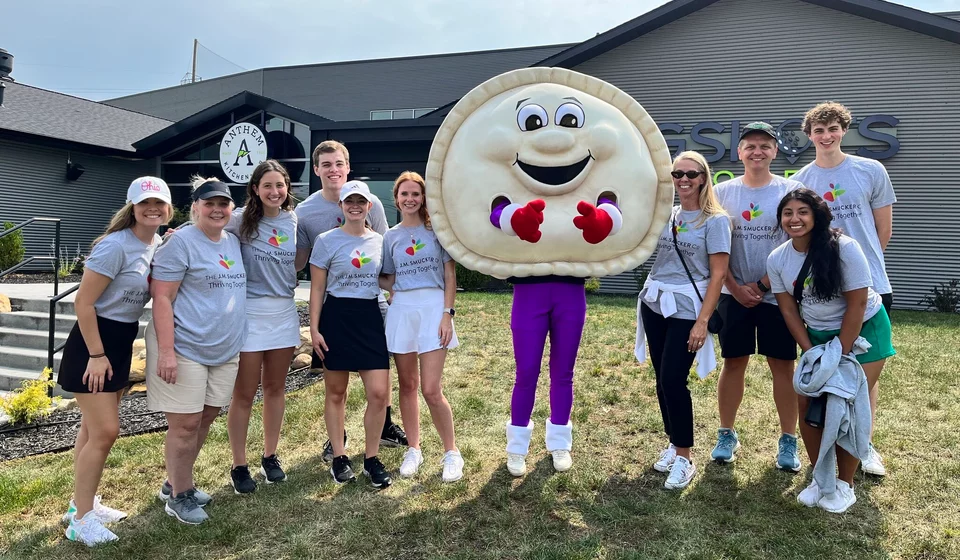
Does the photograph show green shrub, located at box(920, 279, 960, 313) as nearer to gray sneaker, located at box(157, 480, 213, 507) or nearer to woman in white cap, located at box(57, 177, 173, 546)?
gray sneaker, located at box(157, 480, 213, 507)

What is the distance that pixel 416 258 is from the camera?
350cm

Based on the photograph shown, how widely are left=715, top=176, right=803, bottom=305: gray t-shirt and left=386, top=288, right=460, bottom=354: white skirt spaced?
1.74m

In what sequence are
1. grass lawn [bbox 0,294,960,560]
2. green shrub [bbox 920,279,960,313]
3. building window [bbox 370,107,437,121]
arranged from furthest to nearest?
building window [bbox 370,107,437,121] < green shrub [bbox 920,279,960,313] < grass lawn [bbox 0,294,960,560]

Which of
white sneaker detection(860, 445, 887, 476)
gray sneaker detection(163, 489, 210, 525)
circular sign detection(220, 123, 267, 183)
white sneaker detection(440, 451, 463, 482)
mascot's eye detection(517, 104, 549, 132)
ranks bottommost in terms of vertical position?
gray sneaker detection(163, 489, 210, 525)

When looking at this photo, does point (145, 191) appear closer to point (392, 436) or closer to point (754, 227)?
point (392, 436)

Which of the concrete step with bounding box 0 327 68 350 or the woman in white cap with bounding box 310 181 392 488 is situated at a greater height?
the woman in white cap with bounding box 310 181 392 488

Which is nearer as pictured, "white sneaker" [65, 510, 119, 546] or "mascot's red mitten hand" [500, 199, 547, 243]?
"white sneaker" [65, 510, 119, 546]

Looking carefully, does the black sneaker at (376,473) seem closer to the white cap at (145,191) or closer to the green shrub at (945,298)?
the white cap at (145,191)

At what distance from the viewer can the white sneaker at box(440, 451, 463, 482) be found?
141 inches

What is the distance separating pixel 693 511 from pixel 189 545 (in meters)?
2.54

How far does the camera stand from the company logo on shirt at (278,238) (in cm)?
346

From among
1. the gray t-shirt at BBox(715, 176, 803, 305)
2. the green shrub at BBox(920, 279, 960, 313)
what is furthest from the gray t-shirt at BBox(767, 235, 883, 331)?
the green shrub at BBox(920, 279, 960, 313)

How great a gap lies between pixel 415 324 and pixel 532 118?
132 centimetres

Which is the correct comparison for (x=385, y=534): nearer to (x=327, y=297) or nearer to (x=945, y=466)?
(x=327, y=297)
